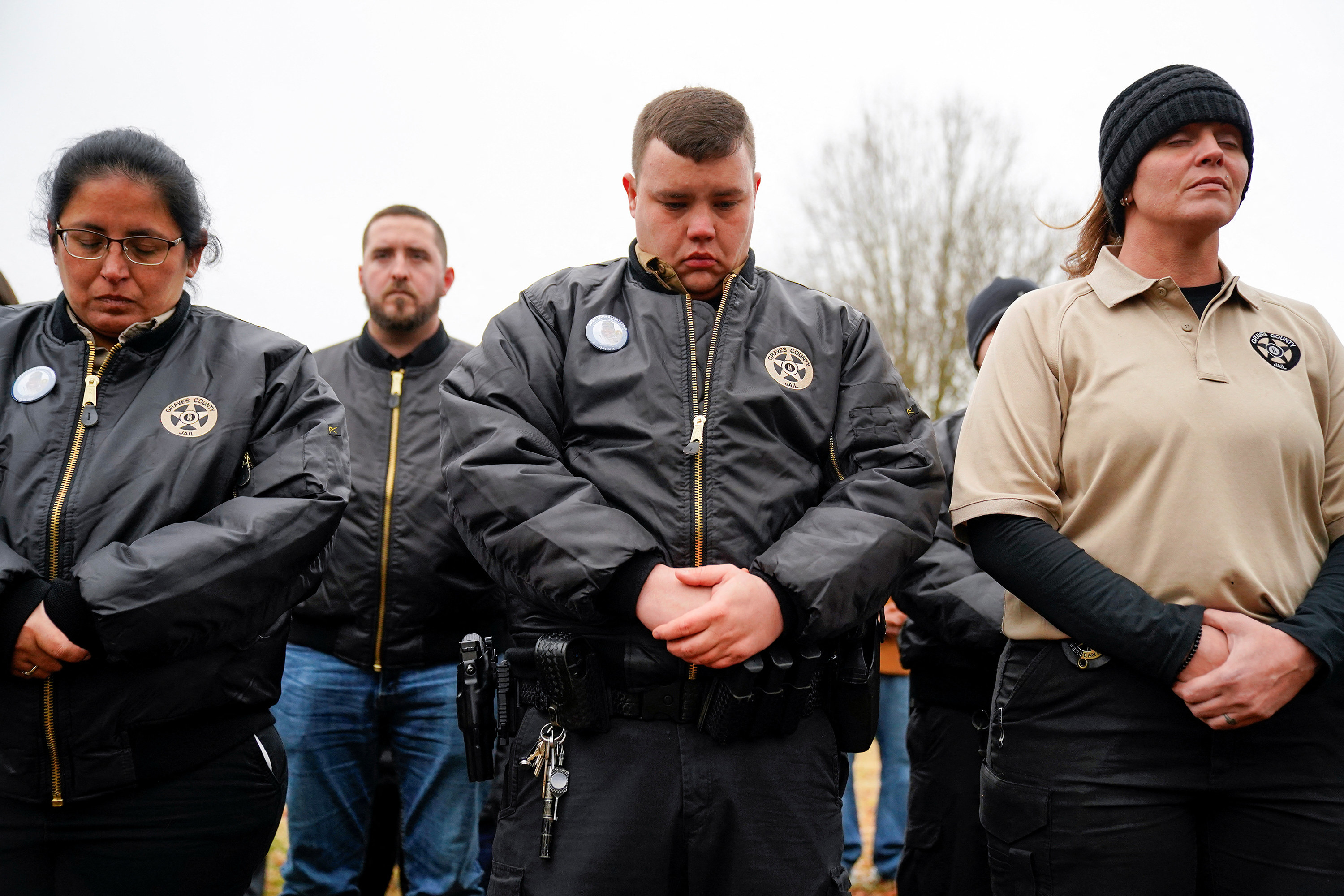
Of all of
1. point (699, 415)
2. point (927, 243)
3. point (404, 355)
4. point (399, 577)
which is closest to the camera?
point (699, 415)

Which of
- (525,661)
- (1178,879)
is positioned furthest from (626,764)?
(1178,879)

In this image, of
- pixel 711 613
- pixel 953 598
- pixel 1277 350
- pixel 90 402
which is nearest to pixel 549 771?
pixel 711 613

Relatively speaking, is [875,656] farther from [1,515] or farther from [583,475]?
[1,515]

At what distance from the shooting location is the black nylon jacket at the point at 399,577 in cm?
355

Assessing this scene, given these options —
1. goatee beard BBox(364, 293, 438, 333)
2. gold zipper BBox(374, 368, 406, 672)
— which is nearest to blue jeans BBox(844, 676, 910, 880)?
gold zipper BBox(374, 368, 406, 672)

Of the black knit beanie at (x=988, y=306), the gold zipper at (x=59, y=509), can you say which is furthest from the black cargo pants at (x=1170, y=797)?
the black knit beanie at (x=988, y=306)

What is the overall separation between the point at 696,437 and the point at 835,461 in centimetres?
37

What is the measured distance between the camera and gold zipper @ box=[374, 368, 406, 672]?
11.7 feet

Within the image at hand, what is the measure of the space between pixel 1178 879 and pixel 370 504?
2625 mm

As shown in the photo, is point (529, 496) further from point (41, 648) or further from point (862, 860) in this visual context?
point (862, 860)

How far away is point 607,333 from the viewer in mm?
2477

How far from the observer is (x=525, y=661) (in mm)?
2336

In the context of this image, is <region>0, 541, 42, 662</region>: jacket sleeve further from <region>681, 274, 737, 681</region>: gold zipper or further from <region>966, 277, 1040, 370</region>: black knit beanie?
<region>966, 277, 1040, 370</region>: black knit beanie

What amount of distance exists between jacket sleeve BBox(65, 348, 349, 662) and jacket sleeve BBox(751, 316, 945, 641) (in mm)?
1035
